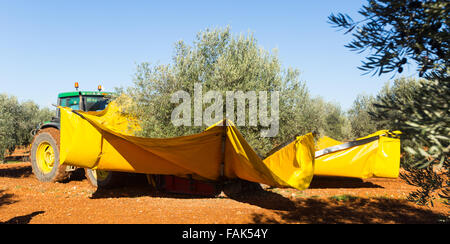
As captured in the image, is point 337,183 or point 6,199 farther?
point 337,183

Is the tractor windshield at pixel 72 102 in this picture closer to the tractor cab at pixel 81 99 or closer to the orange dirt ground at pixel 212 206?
the tractor cab at pixel 81 99

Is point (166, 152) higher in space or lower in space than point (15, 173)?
higher

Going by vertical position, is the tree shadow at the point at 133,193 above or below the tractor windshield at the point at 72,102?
below

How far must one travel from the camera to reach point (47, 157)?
10180mm

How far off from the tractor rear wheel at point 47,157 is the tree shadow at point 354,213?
745 cm

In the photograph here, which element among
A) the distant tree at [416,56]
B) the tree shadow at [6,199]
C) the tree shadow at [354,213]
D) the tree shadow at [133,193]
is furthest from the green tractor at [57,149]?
the distant tree at [416,56]

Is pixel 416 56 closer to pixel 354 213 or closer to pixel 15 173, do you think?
pixel 354 213

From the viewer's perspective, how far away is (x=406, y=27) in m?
2.74

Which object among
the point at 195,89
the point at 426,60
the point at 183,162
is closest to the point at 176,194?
the point at 183,162

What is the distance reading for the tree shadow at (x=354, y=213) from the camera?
5.23 m

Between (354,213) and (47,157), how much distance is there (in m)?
10.2

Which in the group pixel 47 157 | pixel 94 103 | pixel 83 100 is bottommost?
pixel 47 157

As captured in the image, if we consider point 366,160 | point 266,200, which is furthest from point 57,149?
point 366,160
